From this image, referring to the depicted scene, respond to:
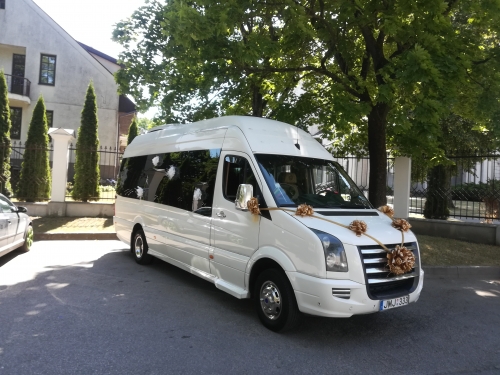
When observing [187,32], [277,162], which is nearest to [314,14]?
[187,32]

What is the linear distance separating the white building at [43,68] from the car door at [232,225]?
20296 mm

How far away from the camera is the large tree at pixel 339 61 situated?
7.65 metres

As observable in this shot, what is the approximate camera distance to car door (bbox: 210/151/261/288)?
5.29 meters

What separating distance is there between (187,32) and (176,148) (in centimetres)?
213

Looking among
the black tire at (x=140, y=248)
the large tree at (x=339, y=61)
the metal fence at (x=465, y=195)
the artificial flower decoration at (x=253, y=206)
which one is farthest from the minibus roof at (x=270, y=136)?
the metal fence at (x=465, y=195)

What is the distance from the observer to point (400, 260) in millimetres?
4617

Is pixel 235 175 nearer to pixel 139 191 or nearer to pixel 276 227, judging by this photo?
pixel 276 227

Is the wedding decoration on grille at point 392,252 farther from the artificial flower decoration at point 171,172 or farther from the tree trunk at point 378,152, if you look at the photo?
the tree trunk at point 378,152

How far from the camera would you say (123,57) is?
992cm

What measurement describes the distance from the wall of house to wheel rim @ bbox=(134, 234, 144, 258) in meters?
17.5

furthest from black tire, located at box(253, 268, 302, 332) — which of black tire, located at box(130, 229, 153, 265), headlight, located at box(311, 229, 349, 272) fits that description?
black tire, located at box(130, 229, 153, 265)

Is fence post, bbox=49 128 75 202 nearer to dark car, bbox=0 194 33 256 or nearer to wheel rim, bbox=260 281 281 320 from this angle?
dark car, bbox=0 194 33 256

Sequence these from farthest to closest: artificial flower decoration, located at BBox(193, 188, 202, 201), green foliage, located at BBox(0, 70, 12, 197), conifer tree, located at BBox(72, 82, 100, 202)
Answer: green foliage, located at BBox(0, 70, 12, 197), conifer tree, located at BBox(72, 82, 100, 202), artificial flower decoration, located at BBox(193, 188, 202, 201)

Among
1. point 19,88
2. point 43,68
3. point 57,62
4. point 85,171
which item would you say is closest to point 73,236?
point 85,171
